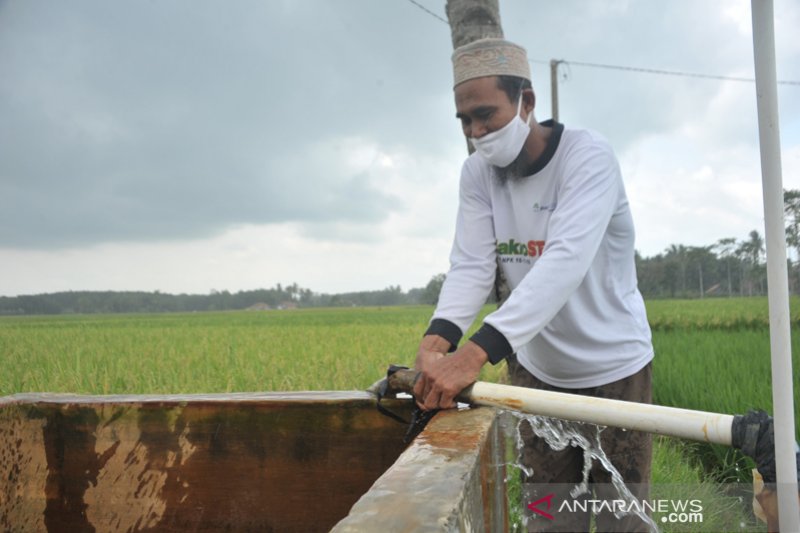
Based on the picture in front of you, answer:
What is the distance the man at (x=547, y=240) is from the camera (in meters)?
1.70

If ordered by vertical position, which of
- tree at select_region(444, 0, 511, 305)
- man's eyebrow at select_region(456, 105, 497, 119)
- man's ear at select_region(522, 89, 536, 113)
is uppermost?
tree at select_region(444, 0, 511, 305)

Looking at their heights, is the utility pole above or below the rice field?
above

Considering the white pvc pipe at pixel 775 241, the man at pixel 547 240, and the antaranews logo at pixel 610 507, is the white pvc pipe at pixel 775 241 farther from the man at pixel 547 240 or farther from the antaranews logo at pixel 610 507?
the antaranews logo at pixel 610 507

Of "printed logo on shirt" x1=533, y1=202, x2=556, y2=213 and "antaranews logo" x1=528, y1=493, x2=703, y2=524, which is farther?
"antaranews logo" x1=528, y1=493, x2=703, y2=524

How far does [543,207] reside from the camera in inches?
72.0

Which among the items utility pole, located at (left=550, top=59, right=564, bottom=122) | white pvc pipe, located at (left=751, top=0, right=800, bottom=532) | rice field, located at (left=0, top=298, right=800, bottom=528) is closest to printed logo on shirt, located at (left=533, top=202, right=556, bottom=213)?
white pvc pipe, located at (left=751, top=0, right=800, bottom=532)

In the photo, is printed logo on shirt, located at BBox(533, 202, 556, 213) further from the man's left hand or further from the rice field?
the rice field

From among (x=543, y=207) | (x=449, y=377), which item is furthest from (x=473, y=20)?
(x=449, y=377)

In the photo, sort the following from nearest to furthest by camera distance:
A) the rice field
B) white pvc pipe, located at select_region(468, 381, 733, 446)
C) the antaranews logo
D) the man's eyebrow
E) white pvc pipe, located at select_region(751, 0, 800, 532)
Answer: white pvc pipe, located at select_region(751, 0, 800, 532) < white pvc pipe, located at select_region(468, 381, 733, 446) < the man's eyebrow < the antaranews logo < the rice field

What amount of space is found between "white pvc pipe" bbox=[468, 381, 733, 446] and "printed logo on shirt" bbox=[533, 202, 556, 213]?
0.63 metres

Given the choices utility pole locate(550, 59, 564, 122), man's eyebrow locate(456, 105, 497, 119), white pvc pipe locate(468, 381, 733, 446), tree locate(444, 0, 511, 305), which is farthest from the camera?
utility pole locate(550, 59, 564, 122)

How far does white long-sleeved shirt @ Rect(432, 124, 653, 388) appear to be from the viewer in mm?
1640

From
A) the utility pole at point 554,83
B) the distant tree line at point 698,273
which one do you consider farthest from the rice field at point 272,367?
the utility pole at point 554,83

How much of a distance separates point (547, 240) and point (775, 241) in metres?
0.88
